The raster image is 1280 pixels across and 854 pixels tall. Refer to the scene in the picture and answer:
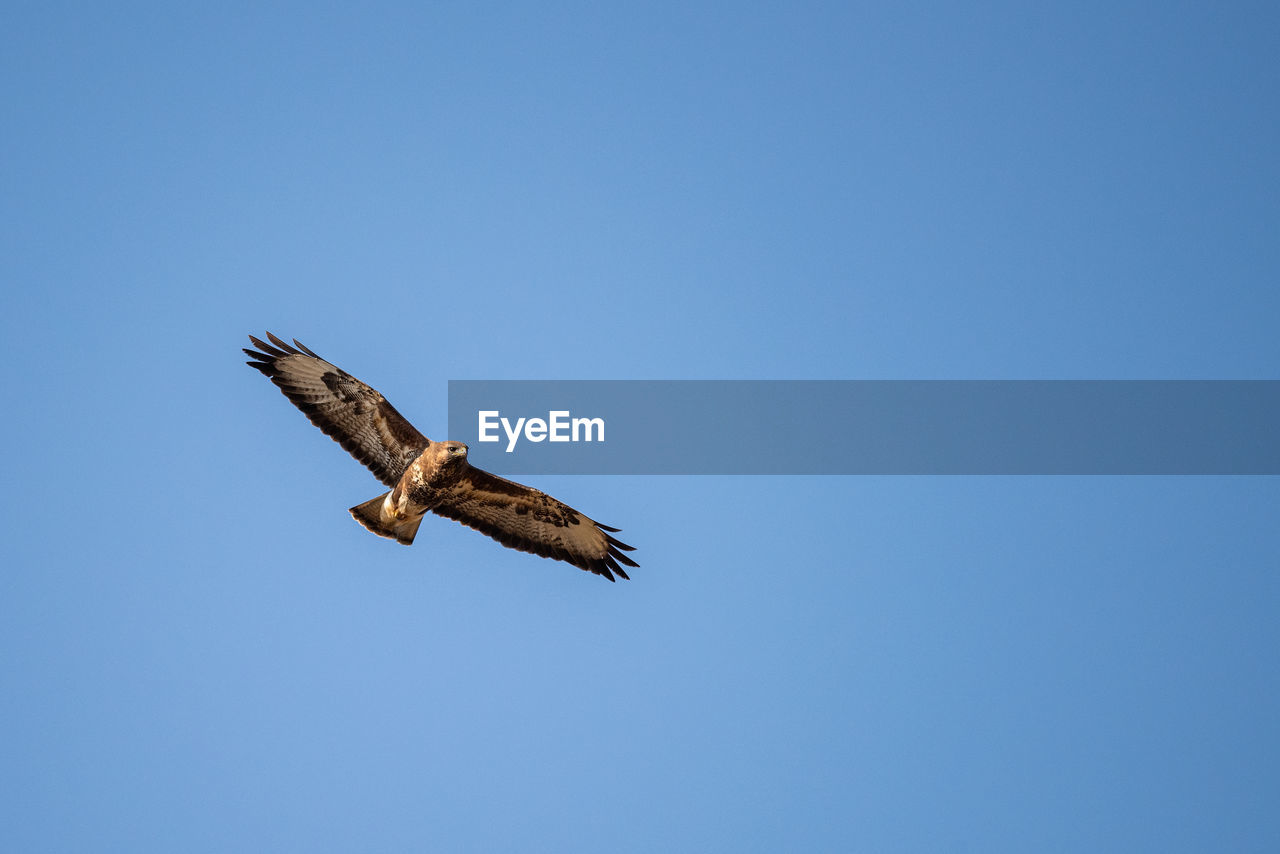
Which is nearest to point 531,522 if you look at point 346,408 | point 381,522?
point 381,522

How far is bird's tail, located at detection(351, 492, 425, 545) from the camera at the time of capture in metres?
10.9

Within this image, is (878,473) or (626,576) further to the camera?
(878,473)

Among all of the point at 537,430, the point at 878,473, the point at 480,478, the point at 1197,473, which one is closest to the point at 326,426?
the point at 480,478

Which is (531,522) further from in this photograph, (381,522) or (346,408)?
(346,408)

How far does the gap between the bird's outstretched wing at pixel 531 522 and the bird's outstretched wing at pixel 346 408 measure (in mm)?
556

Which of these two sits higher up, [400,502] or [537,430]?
[537,430]

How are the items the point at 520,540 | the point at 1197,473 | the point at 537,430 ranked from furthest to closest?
the point at 1197,473 < the point at 537,430 < the point at 520,540

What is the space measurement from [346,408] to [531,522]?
1996 millimetres

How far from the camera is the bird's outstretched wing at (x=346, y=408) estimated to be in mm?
10805

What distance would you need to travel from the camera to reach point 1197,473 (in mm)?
14656

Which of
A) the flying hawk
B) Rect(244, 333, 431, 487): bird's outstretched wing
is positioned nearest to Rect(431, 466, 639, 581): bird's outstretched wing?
the flying hawk

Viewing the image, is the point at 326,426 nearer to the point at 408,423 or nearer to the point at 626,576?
the point at 408,423

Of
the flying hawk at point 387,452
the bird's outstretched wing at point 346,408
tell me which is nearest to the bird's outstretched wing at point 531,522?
the flying hawk at point 387,452

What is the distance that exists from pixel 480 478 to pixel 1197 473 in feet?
28.2
